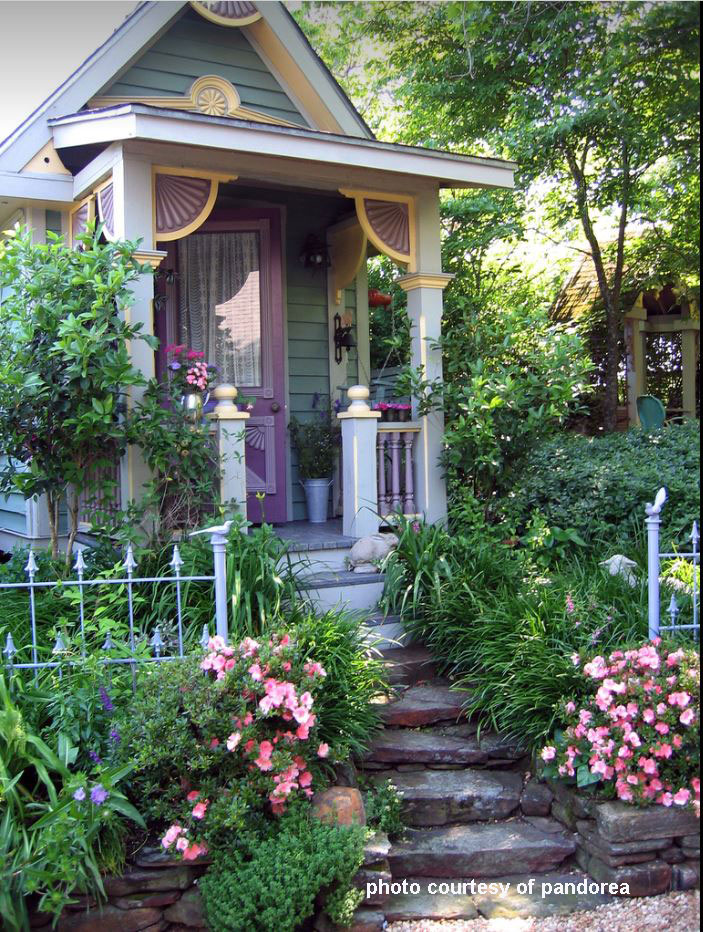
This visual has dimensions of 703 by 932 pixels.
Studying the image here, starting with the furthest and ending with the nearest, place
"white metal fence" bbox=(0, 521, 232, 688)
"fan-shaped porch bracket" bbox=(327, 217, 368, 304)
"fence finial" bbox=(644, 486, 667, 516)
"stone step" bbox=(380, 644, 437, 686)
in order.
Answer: "fan-shaped porch bracket" bbox=(327, 217, 368, 304) < "stone step" bbox=(380, 644, 437, 686) < "fence finial" bbox=(644, 486, 667, 516) < "white metal fence" bbox=(0, 521, 232, 688)

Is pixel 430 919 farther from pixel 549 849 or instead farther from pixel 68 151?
pixel 68 151

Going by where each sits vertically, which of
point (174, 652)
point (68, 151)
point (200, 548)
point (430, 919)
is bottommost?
point (430, 919)

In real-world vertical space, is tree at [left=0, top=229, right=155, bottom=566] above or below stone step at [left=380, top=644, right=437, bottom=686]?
above

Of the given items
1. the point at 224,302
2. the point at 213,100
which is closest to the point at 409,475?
the point at 224,302

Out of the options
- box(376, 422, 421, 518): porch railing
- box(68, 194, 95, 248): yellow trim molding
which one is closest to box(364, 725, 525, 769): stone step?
box(376, 422, 421, 518): porch railing

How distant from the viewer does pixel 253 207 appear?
707 cm

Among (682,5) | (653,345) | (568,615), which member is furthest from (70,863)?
(653,345)

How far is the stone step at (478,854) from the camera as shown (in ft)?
11.9

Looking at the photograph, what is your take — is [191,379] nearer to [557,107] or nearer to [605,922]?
[605,922]

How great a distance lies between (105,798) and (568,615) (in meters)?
2.39

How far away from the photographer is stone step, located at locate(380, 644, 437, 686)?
15.4ft

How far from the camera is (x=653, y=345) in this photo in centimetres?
1376

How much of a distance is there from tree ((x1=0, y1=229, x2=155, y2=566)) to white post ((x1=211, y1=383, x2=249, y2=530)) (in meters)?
0.66

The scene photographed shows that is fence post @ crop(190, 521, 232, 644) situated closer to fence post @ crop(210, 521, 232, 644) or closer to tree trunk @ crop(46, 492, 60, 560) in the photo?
fence post @ crop(210, 521, 232, 644)
